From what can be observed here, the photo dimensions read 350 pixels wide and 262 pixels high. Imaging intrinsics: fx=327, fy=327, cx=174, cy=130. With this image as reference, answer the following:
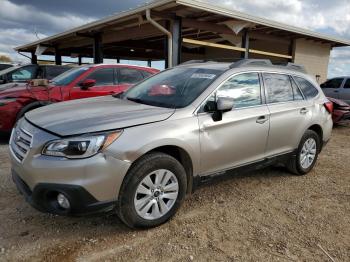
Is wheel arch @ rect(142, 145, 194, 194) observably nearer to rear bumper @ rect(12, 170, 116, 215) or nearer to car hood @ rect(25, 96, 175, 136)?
car hood @ rect(25, 96, 175, 136)

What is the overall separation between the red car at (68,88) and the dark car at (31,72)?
7.64ft

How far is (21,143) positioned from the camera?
3.03m

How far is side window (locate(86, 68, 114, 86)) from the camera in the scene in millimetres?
7211

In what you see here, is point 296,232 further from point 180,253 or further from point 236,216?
point 180,253

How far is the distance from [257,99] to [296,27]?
33.0 feet

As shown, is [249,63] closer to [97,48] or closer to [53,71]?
[53,71]

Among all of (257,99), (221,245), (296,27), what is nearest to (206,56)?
(296,27)

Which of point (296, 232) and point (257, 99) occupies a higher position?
point (257, 99)

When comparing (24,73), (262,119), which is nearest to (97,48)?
(24,73)

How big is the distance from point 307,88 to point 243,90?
157cm

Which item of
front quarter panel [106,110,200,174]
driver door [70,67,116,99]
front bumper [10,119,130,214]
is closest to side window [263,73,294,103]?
front quarter panel [106,110,200,174]

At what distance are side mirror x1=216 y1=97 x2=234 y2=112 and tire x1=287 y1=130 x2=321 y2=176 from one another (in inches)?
→ 72.0

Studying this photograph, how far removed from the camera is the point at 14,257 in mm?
2674

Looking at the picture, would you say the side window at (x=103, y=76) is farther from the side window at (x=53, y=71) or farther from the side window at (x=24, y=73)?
the side window at (x=24, y=73)
